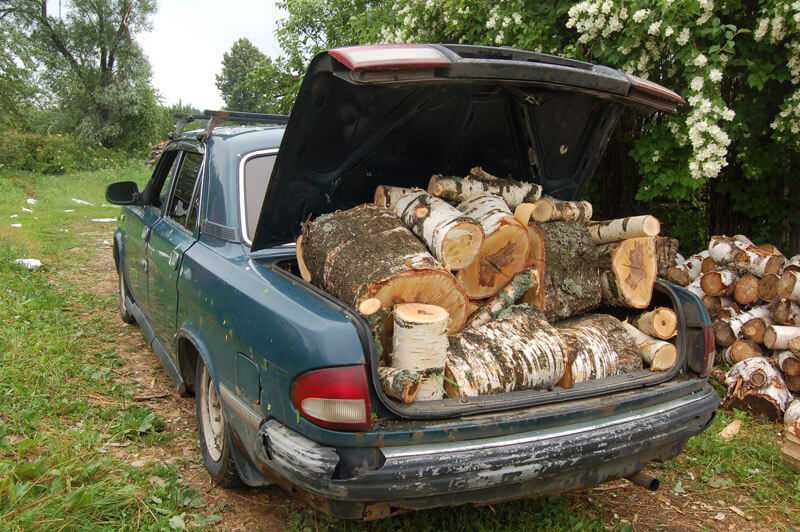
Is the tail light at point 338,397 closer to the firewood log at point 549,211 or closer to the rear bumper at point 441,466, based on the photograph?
the rear bumper at point 441,466

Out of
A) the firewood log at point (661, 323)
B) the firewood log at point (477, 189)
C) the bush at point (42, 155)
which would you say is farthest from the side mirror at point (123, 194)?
the bush at point (42, 155)

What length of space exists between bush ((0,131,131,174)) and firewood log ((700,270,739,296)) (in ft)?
68.9

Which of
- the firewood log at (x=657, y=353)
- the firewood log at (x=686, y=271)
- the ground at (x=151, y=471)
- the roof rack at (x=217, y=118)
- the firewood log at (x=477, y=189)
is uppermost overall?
the roof rack at (x=217, y=118)

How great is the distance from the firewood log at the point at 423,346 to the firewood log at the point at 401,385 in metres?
0.10

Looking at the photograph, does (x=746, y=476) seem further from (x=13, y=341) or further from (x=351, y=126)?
(x=13, y=341)

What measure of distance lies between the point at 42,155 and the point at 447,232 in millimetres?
22641

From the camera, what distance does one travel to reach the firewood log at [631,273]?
3514 millimetres

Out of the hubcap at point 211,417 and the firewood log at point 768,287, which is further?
the firewood log at point 768,287

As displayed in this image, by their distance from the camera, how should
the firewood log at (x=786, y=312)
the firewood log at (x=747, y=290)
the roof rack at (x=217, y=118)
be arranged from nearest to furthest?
the roof rack at (x=217, y=118)
the firewood log at (x=786, y=312)
the firewood log at (x=747, y=290)

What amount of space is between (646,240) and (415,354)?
1.74m

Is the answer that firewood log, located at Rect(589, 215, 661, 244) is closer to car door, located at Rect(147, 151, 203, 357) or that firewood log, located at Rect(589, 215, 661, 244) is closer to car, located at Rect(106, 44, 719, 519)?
car, located at Rect(106, 44, 719, 519)

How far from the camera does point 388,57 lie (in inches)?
→ 99.8

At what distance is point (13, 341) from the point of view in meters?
4.70

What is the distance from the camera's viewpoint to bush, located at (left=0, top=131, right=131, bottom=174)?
2103 cm
